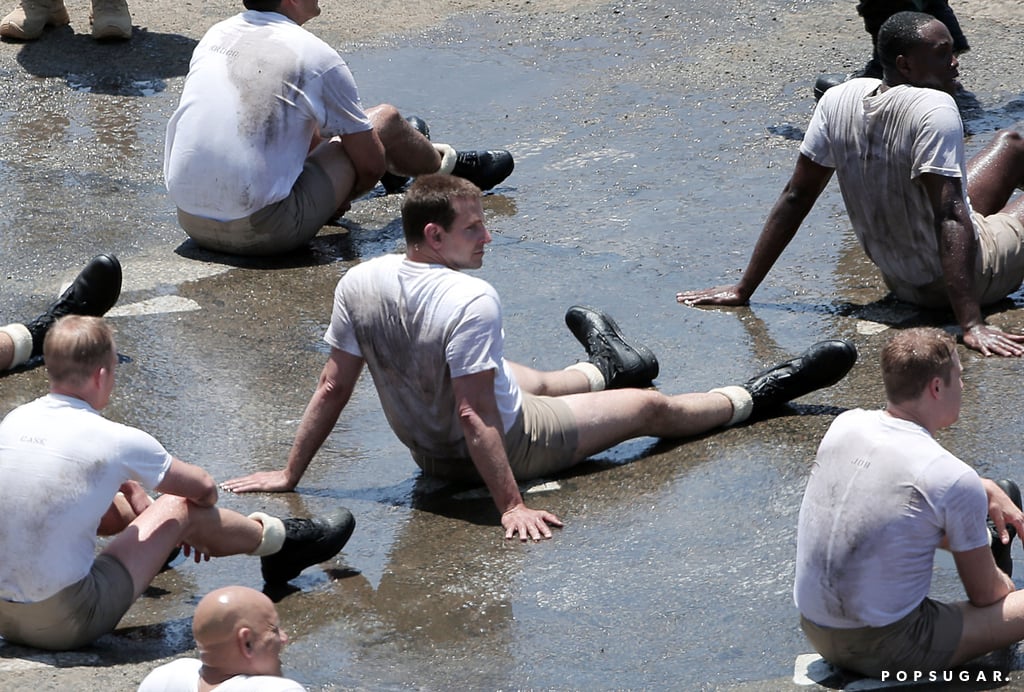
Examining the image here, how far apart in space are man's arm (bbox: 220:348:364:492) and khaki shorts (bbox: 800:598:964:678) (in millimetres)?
2150

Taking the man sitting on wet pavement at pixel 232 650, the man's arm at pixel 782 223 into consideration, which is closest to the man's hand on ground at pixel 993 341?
the man's arm at pixel 782 223

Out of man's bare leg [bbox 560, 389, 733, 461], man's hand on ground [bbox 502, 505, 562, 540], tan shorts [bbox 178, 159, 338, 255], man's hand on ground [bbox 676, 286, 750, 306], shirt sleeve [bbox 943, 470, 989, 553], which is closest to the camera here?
shirt sleeve [bbox 943, 470, 989, 553]

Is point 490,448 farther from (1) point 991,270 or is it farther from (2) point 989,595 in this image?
(1) point 991,270

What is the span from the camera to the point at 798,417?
6281 millimetres

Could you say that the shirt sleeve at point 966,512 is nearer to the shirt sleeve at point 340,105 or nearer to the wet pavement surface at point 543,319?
the wet pavement surface at point 543,319

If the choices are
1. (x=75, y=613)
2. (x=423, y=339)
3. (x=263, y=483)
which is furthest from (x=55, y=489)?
(x=423, y=339)

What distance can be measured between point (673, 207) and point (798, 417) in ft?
8.55

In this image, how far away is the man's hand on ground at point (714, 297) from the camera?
741 centimetres

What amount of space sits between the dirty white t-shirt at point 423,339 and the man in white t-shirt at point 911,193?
2108 millimetres

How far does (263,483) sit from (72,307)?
169cm

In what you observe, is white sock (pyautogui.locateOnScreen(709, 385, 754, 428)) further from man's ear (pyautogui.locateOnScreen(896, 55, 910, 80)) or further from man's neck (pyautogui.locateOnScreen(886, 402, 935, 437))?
man's neck (pyautogui.locateOnScreen(886, 402, 935, 437))

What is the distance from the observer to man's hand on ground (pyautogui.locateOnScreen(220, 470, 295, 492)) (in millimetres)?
5801

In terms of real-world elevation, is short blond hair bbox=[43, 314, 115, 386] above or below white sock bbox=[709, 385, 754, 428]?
above

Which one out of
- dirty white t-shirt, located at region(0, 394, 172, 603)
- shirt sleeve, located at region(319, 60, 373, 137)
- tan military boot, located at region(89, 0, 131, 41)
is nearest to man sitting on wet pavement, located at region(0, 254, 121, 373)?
shirt sleeve, located at region(319, 60, 373, 137)
